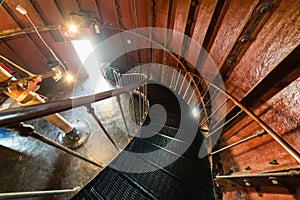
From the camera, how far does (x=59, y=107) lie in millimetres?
1003

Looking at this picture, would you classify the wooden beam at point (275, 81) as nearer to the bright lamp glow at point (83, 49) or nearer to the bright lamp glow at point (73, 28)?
the bright lamp glow at point (73, 28)

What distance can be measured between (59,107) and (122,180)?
1395 millimetres

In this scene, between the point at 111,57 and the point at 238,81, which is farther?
the point at 111,57

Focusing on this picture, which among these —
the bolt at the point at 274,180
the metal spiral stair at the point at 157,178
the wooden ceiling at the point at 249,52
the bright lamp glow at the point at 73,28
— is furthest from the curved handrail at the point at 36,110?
the bright lamp glow at the point at 73,28

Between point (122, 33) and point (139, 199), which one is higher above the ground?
point (122, 33)

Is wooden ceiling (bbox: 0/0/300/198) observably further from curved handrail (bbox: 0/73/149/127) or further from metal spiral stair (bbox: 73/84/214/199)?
curved handrail (bbox: 0/73/149/127)

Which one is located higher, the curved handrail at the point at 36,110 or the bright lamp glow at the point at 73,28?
the bright lamp glow at the point at 73,28

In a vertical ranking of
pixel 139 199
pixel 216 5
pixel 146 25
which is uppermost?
pixel 146 25

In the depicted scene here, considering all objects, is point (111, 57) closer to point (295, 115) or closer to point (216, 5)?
point (216, 5)

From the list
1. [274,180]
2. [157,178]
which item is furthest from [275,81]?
[157,178]

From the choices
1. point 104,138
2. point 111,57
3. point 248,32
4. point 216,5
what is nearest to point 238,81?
point 248,32

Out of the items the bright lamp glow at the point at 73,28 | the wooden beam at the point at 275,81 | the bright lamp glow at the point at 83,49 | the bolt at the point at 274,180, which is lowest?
the bolt at the point at 274,180

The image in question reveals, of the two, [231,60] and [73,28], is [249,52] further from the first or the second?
[73,28]

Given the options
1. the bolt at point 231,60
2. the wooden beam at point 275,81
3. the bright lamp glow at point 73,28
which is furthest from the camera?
the bright lamp glow at point 73,28
